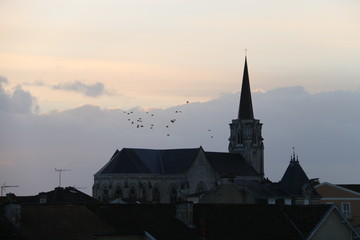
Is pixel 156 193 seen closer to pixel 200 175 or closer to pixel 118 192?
pixel 118 192

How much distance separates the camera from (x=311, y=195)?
4195 inches

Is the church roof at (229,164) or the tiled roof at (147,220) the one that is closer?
the tiled roof at (147,220)

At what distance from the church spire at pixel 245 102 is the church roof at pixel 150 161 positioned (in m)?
20.1

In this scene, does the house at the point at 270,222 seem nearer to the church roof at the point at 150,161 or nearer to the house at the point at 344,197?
the house at the point at 344,197

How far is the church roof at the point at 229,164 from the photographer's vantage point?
152 meters

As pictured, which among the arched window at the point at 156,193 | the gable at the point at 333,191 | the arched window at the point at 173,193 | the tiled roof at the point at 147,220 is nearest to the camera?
the tiled roof at the point at 147,220

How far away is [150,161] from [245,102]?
25.6m

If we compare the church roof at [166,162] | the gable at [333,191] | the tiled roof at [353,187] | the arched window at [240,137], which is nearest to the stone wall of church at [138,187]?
the church roof at [166,162]

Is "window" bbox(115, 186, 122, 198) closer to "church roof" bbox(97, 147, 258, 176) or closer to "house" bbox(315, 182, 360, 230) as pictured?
"church roof" bbox(97, 147, 258, 176)

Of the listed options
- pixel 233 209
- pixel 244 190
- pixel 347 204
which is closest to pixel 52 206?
pixel 233 209

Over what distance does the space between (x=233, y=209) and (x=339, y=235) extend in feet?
22.7

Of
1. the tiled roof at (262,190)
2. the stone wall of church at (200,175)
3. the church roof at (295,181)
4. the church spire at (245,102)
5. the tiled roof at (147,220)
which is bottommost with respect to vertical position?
the tiled roof at (147,220)

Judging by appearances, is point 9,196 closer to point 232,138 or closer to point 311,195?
point 311,195

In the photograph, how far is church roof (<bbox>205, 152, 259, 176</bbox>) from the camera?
500 ft
